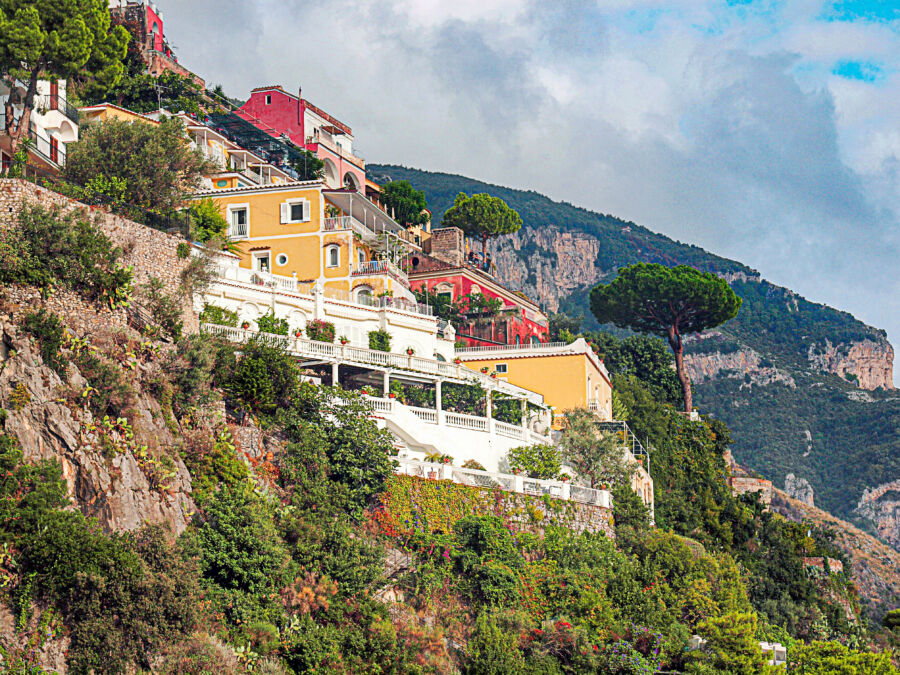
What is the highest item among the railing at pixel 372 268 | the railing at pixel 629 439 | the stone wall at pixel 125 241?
the railing at pixel 372 268

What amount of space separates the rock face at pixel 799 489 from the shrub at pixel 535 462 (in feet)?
315

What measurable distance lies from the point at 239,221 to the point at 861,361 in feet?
465

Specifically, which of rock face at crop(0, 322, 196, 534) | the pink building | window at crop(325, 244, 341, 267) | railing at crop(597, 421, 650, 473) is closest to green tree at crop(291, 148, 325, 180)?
the pink building

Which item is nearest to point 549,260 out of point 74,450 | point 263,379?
point 263,379

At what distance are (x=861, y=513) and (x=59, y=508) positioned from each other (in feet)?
394

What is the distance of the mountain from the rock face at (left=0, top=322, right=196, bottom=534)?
11024 cm

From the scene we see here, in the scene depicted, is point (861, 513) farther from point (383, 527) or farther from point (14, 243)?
point (14, 243)

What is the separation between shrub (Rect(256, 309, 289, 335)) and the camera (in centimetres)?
3922

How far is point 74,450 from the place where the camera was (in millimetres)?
24359

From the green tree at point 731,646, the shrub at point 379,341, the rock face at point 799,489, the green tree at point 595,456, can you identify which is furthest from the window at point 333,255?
the rock face at point 799,489

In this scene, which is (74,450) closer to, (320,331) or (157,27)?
(320,331)

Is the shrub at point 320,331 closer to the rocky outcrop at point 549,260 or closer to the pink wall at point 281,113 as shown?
the pink wall at point 281,113

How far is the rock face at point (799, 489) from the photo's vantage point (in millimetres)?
130625

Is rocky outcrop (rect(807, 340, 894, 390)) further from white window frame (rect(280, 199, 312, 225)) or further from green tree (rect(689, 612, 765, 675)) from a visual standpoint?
green tree (rect(689, 612, 765, 675))
